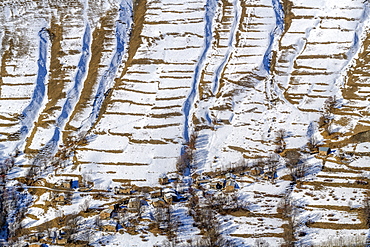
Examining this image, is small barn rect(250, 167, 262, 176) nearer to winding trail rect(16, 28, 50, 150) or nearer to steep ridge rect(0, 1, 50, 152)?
winding trail rect(16, 28, 50, 150)

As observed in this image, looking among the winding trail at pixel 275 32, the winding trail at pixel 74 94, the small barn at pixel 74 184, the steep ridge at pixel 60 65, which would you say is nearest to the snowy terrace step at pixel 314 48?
the winding trail at pixel 275 32

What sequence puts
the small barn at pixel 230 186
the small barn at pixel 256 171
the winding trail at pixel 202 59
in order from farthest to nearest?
the winding trail at pixel 202 59
the small barn at pixel 256 171
the small barn at pixel 230 186

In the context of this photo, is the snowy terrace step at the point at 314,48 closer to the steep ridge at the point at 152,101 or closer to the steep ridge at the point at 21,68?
the steep ridge at the point at 152,101

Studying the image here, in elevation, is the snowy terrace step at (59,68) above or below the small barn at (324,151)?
above

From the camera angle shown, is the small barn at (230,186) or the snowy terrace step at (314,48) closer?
the small barn at (230,186)

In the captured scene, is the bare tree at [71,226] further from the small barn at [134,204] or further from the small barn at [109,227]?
the small barn at [134,204]

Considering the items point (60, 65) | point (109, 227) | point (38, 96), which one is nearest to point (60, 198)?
point (109, 227)

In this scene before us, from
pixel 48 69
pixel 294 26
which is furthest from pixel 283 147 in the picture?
pixel 48 69

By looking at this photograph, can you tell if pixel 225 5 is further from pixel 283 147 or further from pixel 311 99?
pixel 283 147

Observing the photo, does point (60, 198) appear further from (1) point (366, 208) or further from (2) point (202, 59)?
(2) point (202, 59)

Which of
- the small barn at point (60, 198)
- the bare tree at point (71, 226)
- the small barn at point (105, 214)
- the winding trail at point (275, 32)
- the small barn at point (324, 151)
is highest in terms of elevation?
the winding trail at point (275, 32)

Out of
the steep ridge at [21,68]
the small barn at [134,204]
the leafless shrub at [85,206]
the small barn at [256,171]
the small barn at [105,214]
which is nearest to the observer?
the small barn at [105,214]
